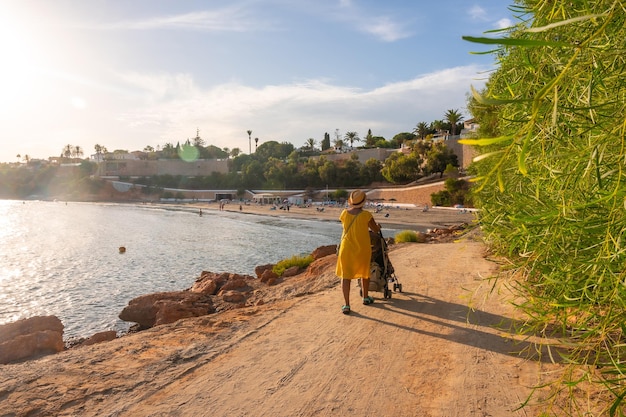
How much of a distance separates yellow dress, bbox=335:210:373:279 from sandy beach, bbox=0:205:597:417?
625 millimetres

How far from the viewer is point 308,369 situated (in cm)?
417

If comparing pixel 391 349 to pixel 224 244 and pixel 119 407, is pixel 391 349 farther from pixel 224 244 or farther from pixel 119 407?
pixel 224 244

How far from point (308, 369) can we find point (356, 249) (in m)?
2.14

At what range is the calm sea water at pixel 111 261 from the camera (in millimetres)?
15922

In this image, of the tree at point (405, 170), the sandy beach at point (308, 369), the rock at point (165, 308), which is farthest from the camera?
the tree at point (405, 170)

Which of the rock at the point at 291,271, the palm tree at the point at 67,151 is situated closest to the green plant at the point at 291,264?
the rock at the point at 291,271

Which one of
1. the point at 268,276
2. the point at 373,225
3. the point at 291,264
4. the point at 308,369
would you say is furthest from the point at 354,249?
the point at 291,264

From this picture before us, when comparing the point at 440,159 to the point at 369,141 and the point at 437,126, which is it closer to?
the point at 437,126

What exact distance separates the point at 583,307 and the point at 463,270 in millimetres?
7339

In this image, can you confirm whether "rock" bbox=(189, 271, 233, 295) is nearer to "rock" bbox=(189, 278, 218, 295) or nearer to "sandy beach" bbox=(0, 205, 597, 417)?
"rock" bbox=(189, 278, 218, 295)

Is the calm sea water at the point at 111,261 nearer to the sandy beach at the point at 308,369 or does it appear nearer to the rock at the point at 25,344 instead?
the rock at the point at 25,344

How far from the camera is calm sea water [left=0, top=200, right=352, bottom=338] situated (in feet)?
52.2

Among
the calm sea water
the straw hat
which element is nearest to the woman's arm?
the straw hat

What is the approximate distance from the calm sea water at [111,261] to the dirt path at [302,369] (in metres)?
8.30
